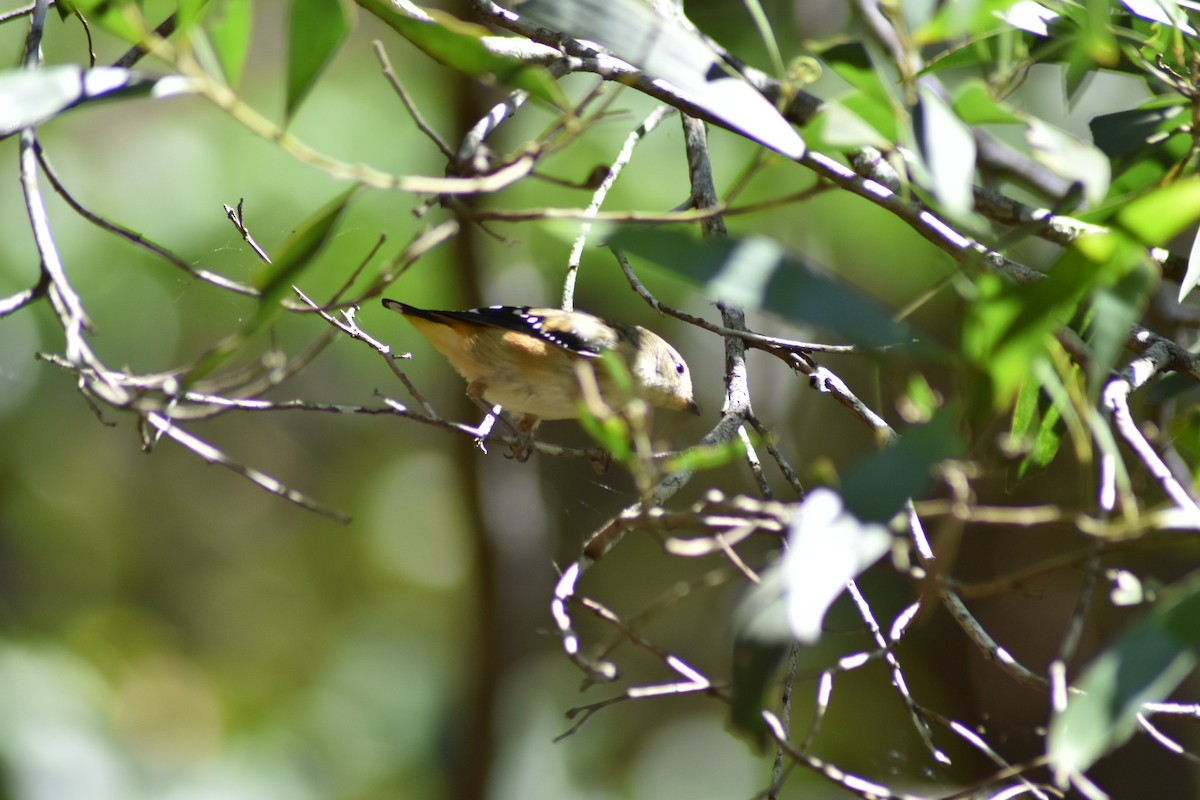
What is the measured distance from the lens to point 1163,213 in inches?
36.0

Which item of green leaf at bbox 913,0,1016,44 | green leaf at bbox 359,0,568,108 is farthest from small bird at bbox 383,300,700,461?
green leaf at bbox 913,0,1016,44

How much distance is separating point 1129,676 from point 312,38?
1016 mm

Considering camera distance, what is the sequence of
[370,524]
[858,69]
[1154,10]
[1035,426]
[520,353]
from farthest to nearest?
[370,524] → [520,353] → [1035,426] → [1154,10] → [858,69]

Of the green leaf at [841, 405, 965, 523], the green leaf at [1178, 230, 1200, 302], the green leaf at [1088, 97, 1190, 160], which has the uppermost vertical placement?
the green leaf at [1088, 97, 1190, 160]

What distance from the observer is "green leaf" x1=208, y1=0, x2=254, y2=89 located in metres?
0.98

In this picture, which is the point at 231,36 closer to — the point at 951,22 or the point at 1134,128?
the point at 951,22

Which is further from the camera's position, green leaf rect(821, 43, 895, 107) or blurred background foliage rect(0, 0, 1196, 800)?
blurred background foliage rect(0, 0, 1196, 800)

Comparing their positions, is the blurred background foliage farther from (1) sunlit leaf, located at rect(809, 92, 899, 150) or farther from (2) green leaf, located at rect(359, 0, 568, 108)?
(1) sunlit leaf, located at rect(809, 92, 899, 150)

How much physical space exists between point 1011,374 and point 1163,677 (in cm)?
32

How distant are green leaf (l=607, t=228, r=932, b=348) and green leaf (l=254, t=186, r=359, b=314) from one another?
0.93 feet

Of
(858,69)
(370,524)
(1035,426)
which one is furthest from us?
(370,524)

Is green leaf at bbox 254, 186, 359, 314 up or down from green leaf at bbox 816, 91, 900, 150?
down

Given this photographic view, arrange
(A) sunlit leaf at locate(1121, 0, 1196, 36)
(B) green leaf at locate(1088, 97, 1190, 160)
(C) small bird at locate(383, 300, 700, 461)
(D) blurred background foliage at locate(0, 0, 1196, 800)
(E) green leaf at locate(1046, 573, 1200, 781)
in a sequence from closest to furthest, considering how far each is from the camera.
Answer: (E) green leaf at locate(1046, 573, 1200, 781)
(A) sunlit leaf at locate(1121, 0, 1196, 36)
(B) green leaf at locate(1088, 97, 1190, 160)
(C) small bird at locate(383, 300, 700, 461)
(D) blurred background foliage at locate(0, 0, 1196, 800)

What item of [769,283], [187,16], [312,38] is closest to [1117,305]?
[769,283]
